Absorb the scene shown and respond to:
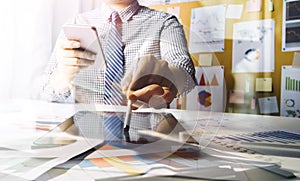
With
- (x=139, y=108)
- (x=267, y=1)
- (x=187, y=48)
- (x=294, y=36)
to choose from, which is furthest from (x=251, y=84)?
(x=139, y=108)

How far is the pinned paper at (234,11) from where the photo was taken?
1.81 meters

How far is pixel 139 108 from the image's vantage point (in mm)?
514

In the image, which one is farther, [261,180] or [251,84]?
[251,84]

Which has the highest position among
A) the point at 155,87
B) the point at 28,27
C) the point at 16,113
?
the point at 28,27

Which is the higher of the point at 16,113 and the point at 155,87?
the point at 155,87

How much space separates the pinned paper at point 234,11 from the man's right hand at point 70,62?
4.46 ft

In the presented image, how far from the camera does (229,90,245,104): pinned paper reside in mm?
1782

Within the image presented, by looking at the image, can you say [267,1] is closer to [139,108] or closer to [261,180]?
[139,108]

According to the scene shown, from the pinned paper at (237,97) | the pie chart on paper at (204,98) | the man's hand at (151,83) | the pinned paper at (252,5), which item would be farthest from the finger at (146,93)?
the pinned paper at (252,5)

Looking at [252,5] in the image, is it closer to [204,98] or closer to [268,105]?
[268,105]

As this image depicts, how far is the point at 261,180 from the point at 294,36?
154cm

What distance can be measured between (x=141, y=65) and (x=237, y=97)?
1374mm

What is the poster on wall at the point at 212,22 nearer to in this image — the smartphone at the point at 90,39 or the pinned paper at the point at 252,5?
the pinned paper at the point at 252,5

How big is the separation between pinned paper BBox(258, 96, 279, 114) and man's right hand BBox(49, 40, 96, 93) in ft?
4.44
